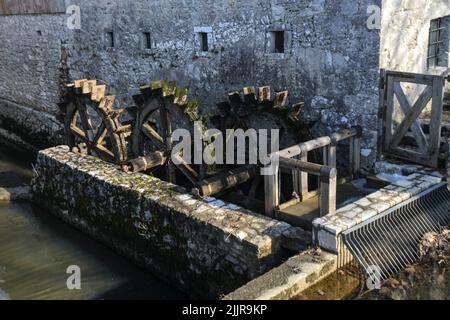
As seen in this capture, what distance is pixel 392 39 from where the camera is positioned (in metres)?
5.41

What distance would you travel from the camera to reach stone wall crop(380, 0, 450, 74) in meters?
5.32

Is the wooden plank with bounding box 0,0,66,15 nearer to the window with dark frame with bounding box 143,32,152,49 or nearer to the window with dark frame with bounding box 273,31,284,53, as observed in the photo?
the window with dark frame with bounding box 143,32,152,49

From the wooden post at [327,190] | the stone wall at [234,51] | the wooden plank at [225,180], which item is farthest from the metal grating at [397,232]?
the wooden plank at [225,180]

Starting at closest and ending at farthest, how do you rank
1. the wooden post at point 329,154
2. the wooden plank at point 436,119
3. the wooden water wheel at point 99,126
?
1. the wooden plank at point 436,119
2. the wooden post at point 329,154
3. the wooden water wheel at point 99,126

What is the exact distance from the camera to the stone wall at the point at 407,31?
5.32 metres

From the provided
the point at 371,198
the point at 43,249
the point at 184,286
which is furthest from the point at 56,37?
the point at 371,198

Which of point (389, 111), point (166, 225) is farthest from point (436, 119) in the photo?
point (166, 225)

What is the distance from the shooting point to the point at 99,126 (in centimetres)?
744

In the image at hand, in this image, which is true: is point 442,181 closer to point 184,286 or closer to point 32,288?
point 184,286

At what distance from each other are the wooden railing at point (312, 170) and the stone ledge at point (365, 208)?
0.20 meters

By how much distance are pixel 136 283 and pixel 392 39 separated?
12.0 ft

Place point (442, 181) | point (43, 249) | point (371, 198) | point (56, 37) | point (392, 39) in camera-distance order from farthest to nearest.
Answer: point (56, 37) < point (43, 249) < point (392, 39) < point (442, 181) < point (371, 198)

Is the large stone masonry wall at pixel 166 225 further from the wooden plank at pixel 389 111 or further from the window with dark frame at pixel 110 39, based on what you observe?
the window with dark frame at pixel 110 39

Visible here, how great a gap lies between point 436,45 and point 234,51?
2.48 m
